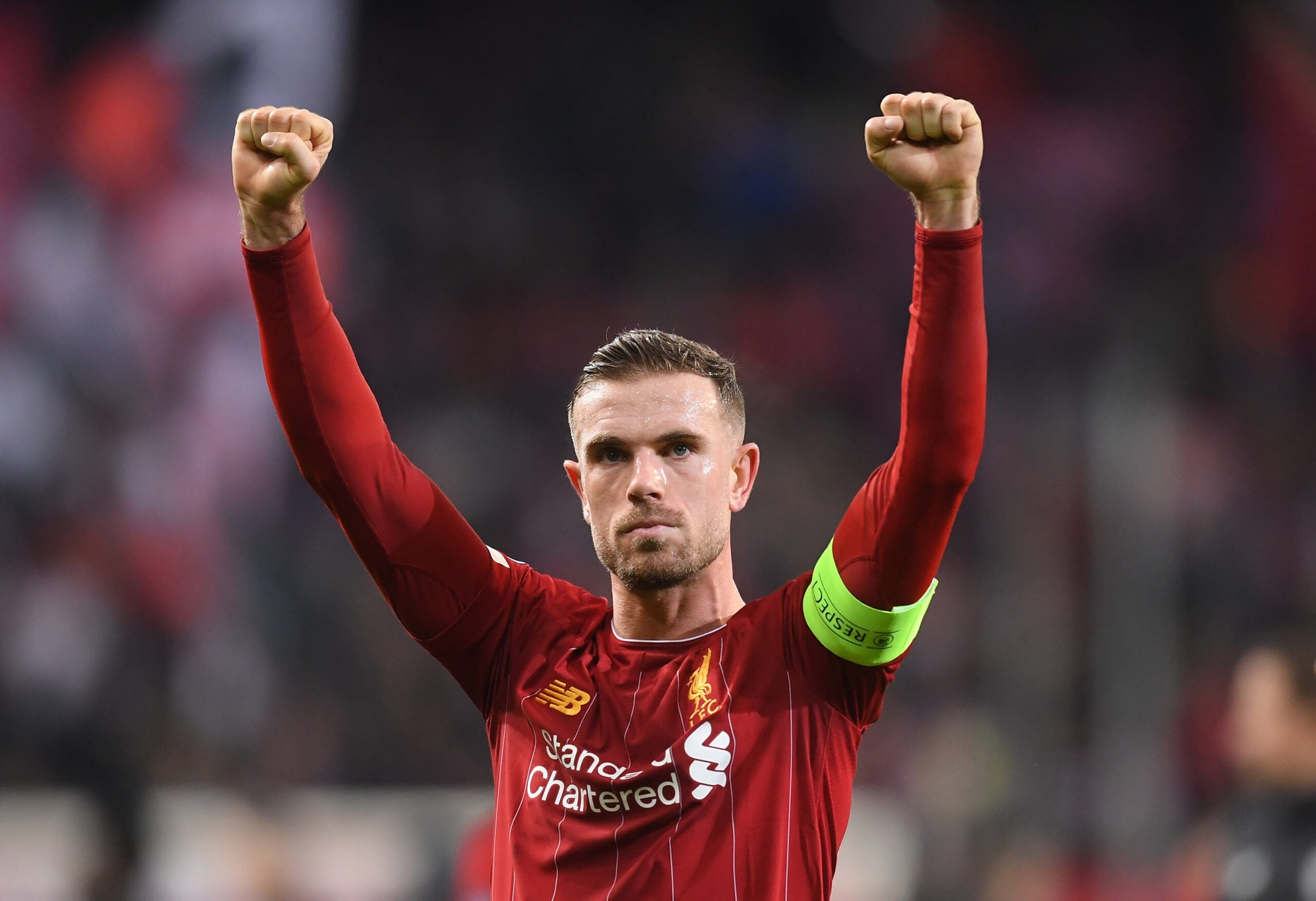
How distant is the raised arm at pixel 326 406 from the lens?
273cm

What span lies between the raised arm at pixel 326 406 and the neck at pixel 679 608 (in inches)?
13.0

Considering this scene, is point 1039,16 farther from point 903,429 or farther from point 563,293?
point 903,429

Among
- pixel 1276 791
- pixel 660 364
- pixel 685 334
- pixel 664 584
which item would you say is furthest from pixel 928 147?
pixel 685 334

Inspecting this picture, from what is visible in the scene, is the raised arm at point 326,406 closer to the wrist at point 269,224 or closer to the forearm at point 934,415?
the wrist at point 269,224

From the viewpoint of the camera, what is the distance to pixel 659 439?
2.93 m

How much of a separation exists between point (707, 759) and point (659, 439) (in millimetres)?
646

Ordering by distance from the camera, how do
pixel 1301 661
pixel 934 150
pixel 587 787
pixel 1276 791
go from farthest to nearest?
pixel 1301 661 < pixel 1276 791 < pixel 587 787 < pixel 934 150

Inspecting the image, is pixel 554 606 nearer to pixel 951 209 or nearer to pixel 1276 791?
pixel 951 209

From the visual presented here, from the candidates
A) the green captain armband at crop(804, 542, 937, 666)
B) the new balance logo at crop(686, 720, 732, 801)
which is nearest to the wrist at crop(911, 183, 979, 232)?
the green captain armband at crop(804, 542, 937, 666)

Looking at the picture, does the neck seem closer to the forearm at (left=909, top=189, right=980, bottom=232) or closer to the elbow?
the elbow

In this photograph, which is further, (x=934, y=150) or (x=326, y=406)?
(x=326, y=406)

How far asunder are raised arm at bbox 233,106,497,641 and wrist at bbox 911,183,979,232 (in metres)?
1.13

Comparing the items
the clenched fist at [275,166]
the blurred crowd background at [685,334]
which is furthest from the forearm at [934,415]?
the blurred crowd background at [685,334]

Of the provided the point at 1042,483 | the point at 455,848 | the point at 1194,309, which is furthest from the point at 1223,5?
the point at 455,848
